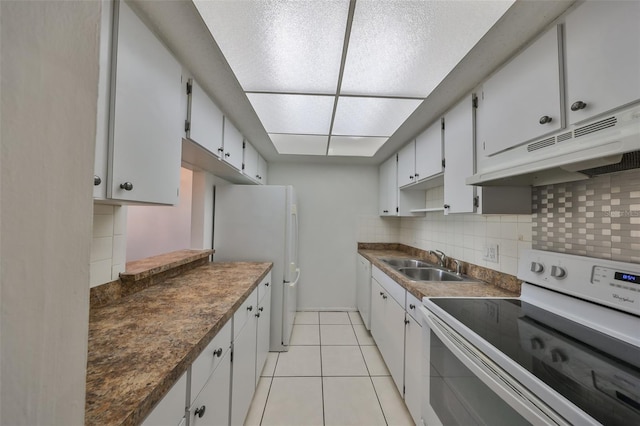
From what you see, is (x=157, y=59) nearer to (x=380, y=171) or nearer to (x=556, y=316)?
(x=556, y=316)

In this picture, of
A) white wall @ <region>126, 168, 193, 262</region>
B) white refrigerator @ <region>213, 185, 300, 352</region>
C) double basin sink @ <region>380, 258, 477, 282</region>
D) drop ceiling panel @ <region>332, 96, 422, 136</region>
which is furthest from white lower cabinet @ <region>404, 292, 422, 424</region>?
white wall @ <region>126, 168, 193, 262</region>

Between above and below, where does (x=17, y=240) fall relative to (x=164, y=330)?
above

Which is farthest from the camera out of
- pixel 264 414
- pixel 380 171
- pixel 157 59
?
pixel 380 171

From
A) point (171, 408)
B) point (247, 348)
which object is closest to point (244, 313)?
point (247, 348)

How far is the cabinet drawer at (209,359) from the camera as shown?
85 cm

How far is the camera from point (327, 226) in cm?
344

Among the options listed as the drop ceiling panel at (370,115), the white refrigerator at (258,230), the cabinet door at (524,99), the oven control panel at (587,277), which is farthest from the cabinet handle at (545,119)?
the white refrigerator at (258,230)

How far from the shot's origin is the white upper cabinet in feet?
4.44

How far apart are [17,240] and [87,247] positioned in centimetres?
9

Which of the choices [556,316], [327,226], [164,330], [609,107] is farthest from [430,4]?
[327,226]

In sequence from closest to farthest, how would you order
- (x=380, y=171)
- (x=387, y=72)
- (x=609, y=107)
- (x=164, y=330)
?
(x=609, y=107) → (x=164, y=330) → (x=387, y=72) → (x=380, y=171)

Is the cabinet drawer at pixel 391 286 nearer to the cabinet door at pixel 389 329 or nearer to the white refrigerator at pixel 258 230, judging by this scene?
the cabinet door at pixel 389 329

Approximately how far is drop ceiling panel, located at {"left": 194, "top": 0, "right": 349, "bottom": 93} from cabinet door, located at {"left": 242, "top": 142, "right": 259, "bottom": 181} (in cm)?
96

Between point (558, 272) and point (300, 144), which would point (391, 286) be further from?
point (300, 144)
